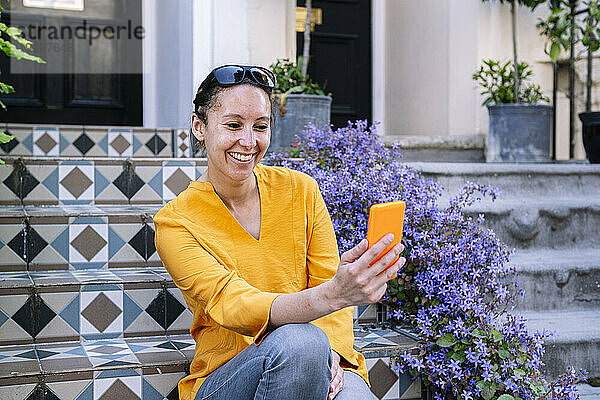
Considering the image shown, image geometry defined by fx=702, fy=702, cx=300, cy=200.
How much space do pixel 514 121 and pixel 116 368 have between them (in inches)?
118

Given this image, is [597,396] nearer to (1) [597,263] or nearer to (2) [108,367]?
(1) [597,263]

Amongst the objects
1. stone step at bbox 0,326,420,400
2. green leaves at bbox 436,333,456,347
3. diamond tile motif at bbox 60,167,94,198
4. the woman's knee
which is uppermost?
diamond tile motif at bbox 60,167,94,198

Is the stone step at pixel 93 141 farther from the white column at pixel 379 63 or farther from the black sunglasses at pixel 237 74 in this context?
the white column at pixel 379 63

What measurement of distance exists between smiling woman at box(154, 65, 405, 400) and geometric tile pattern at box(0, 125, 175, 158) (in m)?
1.87

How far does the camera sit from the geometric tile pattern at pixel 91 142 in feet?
11.2

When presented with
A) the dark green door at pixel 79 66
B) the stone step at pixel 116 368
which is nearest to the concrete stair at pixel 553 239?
the stone step at pixel 116 368

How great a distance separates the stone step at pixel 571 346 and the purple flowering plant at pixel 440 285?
7 cm

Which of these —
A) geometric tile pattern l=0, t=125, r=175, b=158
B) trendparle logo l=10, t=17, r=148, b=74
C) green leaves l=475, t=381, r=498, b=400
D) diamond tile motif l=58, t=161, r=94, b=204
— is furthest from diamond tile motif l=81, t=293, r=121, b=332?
trendparle logo l=10, t=17, r=148, b=74

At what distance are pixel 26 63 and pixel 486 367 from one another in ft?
11.2

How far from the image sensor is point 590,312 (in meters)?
3.00

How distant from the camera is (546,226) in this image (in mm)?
3254

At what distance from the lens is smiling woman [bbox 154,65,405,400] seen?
1.47 metres

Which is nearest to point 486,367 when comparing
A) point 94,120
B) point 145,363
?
point 145,363

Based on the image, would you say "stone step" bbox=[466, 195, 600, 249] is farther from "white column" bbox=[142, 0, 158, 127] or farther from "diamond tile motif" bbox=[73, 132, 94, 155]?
"white column" bbox=[142, 0, 158, 127]
